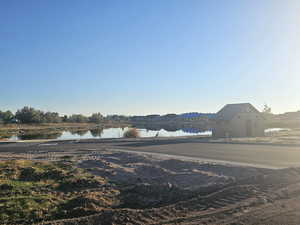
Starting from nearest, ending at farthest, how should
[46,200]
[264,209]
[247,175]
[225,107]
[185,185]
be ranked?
[264,209] < [46,200] < [185,185] < [247,175] < [225,107]

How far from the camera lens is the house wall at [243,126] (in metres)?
33.2

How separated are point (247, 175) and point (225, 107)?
27044mm

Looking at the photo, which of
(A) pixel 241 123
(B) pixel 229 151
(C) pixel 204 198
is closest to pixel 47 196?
(C) pixel 204 198

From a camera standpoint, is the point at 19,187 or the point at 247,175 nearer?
the point at 19,187

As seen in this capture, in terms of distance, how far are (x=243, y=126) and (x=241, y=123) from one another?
463 mm

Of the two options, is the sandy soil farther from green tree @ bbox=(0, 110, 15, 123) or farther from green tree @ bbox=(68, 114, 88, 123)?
green tree @ bbox=(68, 114, 88, 123)

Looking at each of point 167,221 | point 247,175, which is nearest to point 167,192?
point 167,221

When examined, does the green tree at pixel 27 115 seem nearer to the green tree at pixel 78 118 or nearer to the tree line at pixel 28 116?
the tree line at pixel 28 116

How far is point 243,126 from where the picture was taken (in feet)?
109

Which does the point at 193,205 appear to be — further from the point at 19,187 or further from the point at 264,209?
the point at 19,187

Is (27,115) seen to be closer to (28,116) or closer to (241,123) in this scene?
(28,116)

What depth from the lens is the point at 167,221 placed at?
17.8ft

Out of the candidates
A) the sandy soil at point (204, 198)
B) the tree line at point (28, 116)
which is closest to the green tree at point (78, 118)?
the tree line at point (28, 116)

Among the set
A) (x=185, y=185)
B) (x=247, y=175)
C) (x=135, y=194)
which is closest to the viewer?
(x=135, y=194)
